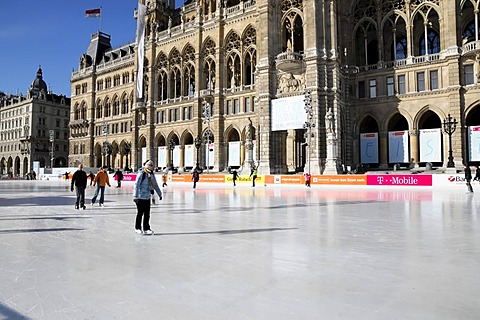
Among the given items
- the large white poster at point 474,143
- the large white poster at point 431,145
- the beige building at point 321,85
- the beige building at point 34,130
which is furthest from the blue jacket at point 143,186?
the beige building at point 34,130

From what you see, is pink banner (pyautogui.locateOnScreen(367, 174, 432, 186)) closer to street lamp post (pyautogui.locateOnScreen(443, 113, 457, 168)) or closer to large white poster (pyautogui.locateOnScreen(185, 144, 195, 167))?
street lamp post (pyautogui.locateOnScreen(443, 113, 457, 168))

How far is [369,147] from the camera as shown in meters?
40.6

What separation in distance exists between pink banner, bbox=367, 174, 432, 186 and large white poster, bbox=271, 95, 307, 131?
1102 cm

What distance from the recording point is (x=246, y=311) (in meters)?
3.74

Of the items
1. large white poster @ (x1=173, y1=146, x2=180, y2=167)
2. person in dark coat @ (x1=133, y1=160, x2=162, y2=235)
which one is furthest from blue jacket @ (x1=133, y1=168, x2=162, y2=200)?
large white poster @ (x1=173, y1=146, x2=180, y2=167)

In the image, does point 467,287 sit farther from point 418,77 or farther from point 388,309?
point 418,77

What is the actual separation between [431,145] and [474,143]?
377 cm

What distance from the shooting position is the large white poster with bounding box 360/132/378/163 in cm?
4022

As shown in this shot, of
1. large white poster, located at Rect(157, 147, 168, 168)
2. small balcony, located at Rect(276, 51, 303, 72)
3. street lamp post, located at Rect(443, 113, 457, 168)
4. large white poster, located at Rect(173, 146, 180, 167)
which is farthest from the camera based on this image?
large white poster, located at Rect(157, 147, 168, 168)

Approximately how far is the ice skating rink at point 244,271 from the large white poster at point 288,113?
28.7m

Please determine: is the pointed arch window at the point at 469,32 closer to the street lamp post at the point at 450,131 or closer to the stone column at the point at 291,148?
the street lamp post at the point at 450,131

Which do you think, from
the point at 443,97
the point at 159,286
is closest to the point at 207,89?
the point at 443,97

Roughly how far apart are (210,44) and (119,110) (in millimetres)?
26841

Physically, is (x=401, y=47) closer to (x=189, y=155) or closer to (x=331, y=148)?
(x=331, y=148)
